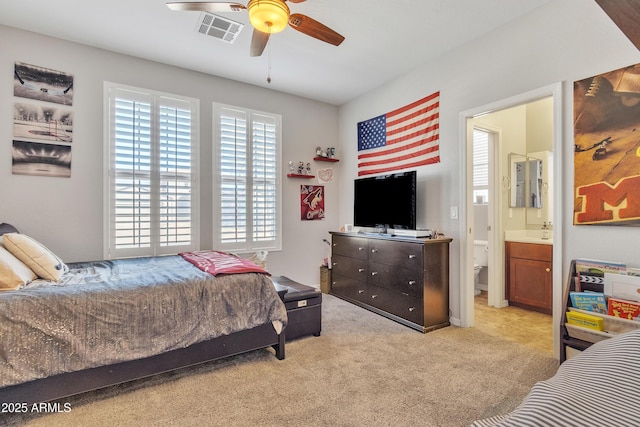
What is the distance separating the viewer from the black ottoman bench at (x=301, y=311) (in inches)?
111

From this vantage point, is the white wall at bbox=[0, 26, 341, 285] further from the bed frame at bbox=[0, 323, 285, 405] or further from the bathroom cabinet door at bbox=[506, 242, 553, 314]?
the bathroom cabinet door at bbox=[506, 242, 553, 314]

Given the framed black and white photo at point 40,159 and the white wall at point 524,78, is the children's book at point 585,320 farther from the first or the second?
the framed black and white photo at point 40,159

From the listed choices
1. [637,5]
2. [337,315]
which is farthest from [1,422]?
[637,5]

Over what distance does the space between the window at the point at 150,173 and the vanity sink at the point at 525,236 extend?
3.96m

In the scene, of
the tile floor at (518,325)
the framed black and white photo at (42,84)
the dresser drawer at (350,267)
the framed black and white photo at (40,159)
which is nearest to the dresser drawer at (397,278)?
the dresser drawer at (350,267)

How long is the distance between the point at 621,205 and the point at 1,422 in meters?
4.15

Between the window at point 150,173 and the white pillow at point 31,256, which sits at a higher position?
the window at point 150,173

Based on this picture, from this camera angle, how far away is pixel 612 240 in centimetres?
228

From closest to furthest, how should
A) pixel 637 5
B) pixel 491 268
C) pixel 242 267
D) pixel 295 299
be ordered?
pixel 637 5, pixel 242 267, pixel 295 299, pixel 491 268

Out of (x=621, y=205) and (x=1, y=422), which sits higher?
(x=621, y=205)

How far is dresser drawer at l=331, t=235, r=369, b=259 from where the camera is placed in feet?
12.8

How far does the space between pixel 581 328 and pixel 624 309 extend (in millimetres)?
272

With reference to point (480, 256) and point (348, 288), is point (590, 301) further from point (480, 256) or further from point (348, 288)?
point (348, 288)

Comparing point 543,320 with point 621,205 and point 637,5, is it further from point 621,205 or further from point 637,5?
point 637,5
